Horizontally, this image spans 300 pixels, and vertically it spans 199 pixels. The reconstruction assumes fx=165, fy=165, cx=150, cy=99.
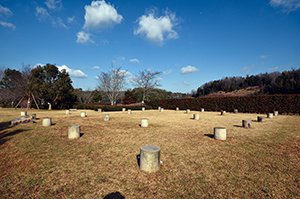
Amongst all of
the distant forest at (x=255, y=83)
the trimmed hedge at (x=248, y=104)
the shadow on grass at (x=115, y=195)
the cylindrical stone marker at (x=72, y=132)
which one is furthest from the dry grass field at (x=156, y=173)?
the distant forest at (x=255, y=83)

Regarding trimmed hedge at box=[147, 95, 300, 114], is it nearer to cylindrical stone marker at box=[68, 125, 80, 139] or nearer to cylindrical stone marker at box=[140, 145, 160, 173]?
cylindrical stone marker at box=[140, 145, 160, 173]

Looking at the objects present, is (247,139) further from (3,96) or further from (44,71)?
(3,96)

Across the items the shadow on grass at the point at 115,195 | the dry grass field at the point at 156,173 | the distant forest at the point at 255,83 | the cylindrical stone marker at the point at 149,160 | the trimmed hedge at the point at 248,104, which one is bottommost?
the shadow on grass at the point at 115,195

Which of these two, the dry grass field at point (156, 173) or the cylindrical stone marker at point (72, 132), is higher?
the cylindrical stone marker at point (72, 132)

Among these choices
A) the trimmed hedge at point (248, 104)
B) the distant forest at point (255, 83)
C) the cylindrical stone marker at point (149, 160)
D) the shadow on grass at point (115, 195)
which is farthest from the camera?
the distant forest at point (255, 83)

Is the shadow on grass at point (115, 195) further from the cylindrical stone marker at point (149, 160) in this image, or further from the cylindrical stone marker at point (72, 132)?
the cylindrical stone marker at point (72, 132)

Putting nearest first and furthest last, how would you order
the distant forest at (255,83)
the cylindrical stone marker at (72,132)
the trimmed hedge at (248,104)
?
the cylindrical stone marker at (72,132)
the trimmed hedge at (248,104)
the distant forest at (255,83)

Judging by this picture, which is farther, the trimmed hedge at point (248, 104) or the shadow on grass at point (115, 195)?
the trimmed hedge at point (248, 104)


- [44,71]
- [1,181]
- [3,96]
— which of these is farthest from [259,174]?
[3,96]

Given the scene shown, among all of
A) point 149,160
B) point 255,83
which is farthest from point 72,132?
point 255,83

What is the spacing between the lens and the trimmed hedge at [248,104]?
2018 centimetres

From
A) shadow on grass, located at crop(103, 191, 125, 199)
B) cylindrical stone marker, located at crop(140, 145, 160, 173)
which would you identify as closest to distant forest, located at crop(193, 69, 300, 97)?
cylindrical stone marker, located at crop(140, 145, 160, 173)

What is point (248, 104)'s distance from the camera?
23.8 meters

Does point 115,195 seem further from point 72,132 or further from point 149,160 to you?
point 72,132
